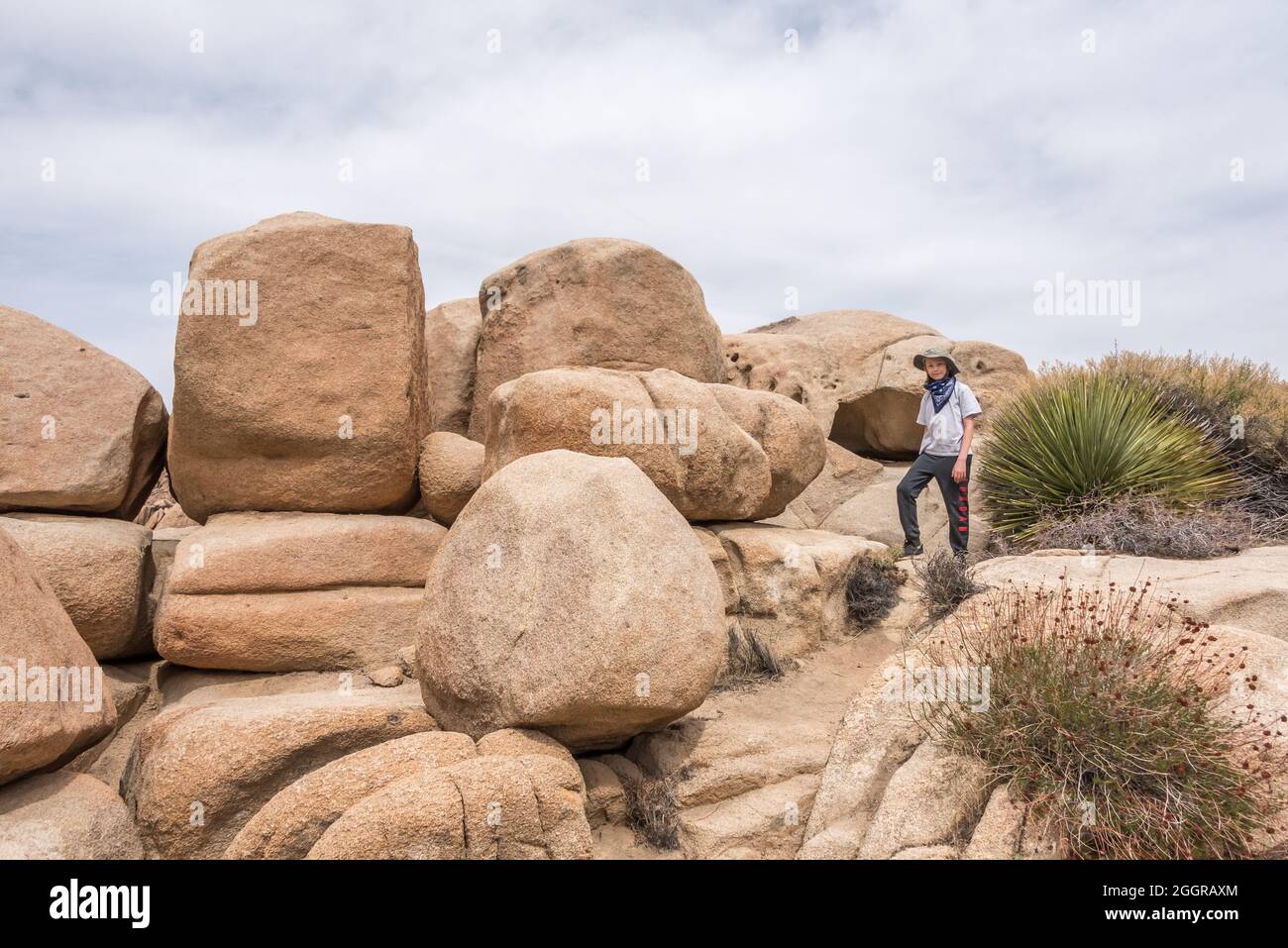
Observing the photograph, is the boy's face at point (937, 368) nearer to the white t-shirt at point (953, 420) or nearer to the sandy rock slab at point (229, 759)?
the white t-shirt at point (953, 420)

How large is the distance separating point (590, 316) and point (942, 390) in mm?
3172

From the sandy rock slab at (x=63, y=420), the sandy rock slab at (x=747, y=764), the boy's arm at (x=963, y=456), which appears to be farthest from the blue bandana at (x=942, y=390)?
the sandy rock slab at (x=63, y=420)

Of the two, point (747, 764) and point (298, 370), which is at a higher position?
point (298, 370)

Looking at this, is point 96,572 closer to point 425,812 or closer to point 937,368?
point 425,812

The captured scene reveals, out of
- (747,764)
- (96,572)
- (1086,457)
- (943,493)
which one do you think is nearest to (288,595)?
(96,572)

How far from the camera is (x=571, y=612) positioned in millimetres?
4949

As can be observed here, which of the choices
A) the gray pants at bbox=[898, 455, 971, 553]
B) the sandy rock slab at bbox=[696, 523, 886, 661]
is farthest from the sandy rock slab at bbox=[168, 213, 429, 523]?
the gray pants at bbox=[898, 455, 971, 553]

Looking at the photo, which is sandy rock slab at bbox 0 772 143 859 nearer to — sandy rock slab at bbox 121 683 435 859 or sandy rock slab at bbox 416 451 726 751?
sandy rock slab at bbox 121 683 435 859

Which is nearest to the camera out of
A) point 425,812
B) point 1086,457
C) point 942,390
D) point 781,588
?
point 425,812

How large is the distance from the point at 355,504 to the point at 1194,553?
6.70 metres

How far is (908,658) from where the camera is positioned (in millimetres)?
5461

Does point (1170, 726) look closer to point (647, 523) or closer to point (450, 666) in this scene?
point (647, 523)
